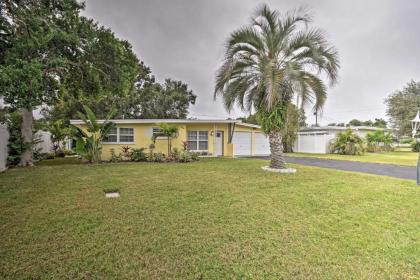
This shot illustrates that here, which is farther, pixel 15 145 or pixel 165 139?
pixel 165 139

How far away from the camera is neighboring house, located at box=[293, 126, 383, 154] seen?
75.2 feet

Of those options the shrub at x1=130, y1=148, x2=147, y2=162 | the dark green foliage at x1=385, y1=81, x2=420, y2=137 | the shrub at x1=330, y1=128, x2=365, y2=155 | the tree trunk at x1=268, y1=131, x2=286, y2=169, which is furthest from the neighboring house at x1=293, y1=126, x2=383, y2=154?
the shrub at x1=130, y1=148, x2=147, y2=162

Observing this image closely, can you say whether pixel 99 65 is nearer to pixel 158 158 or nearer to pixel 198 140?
pixel 158 158

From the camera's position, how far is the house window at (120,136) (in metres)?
15.4

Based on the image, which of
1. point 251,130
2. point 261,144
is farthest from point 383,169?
point 261,144

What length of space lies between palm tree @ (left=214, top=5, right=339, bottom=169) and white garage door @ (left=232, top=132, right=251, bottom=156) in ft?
30.0

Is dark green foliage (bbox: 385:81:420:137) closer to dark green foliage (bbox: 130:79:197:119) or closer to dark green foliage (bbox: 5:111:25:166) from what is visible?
dark green foliage (bbox: 130:79:197:119)

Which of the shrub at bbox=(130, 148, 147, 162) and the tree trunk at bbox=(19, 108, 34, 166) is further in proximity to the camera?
the shrub at bbox=(130, 148, 147, 162)

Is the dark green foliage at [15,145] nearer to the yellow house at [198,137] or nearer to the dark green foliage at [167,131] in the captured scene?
the yellow house at [198,137]

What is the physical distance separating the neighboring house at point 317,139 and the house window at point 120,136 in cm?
1863

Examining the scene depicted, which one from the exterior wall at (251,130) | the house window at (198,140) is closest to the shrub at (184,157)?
the house window at (198,140)

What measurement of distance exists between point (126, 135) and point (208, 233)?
1347 cm

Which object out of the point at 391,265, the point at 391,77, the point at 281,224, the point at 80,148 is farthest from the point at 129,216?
the point at 391,77

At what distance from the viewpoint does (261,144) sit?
21.7 meters
